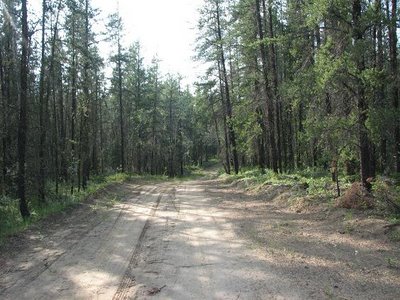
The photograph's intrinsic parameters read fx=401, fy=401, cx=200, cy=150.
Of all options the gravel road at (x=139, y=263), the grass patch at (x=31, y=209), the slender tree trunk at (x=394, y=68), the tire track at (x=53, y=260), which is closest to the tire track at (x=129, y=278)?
the gravel road at (x=139, y=263)

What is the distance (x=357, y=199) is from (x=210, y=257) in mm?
5292

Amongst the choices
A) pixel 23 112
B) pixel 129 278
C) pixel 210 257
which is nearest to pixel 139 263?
pixel 129 278

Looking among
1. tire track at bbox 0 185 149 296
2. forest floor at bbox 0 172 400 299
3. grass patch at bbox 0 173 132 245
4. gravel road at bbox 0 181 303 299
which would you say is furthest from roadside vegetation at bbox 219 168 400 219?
grass patch at bbox 0 173 132 245

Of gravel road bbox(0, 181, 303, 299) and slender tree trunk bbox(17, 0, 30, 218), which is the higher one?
slender tree trunk bbox(17, 0, 30, 218)

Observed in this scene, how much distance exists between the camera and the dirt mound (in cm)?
1095

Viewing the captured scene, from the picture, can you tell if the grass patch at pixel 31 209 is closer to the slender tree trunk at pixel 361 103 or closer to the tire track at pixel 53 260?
the tire track at pixel 53 260

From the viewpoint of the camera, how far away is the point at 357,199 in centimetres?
1118

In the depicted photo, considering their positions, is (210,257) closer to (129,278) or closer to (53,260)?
(129,278)

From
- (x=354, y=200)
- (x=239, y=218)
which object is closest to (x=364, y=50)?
(x=354, y=200)

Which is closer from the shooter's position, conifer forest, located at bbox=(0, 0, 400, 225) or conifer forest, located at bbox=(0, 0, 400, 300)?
conifer forest, located at bbox=(0, 0, 400, 300)

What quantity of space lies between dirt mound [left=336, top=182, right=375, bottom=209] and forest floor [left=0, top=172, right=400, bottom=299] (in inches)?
12.8

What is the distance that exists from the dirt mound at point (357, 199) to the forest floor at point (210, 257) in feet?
1.07

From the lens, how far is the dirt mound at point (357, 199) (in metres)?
10.9

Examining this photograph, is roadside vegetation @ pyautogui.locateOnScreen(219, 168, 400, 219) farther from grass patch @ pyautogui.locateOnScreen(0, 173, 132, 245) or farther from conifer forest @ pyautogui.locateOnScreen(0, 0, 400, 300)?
grass patch @ pyautogui.locateOnScreen(0, 173, 132, 245)
